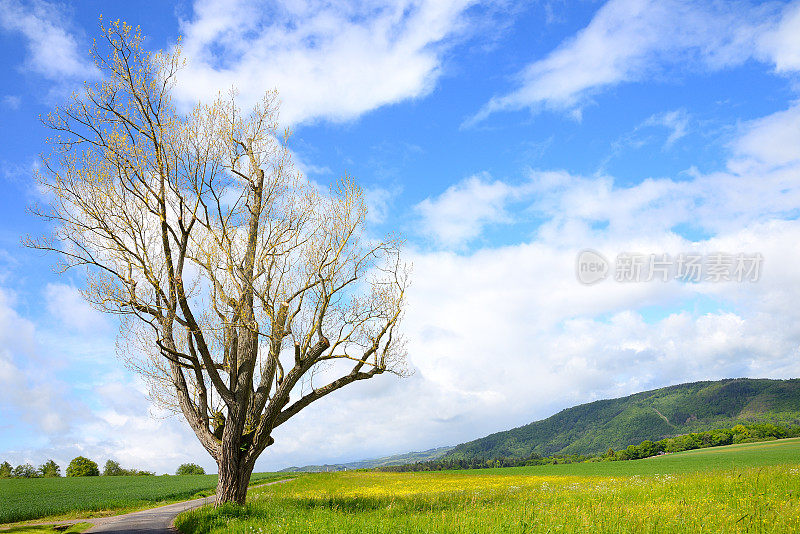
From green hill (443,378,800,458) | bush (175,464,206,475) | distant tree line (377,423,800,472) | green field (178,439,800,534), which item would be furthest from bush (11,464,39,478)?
green hill (443,378,800,458)

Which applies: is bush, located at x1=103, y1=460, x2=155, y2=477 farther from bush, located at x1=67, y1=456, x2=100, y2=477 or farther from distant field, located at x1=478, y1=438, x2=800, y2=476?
distant field, located at x1=478, y1=438, x2=800, y2=476

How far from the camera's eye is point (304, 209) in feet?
57.4

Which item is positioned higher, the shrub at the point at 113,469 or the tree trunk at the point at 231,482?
the tree trunk at the point at 231,482

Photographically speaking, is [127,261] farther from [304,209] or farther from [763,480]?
[763,480]


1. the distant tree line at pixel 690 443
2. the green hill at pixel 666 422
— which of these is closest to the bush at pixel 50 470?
the distant tree line at pixel 690 443

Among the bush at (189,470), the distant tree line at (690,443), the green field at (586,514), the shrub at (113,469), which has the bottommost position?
the distant tree line at (690,443)

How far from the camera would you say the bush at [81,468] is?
6981 centimetres

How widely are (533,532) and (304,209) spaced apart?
13327mm

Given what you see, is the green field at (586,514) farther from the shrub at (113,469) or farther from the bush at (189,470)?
the bush at (189,470)

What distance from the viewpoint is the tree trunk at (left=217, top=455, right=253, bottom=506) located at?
15016mm

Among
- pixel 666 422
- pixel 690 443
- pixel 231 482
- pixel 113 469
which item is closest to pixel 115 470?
pixel 113 469

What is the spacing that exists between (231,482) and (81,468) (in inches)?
2957

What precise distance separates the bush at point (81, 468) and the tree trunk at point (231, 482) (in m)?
74.0

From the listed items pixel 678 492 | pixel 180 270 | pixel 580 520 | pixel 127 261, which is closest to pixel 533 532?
pixel 580 520
